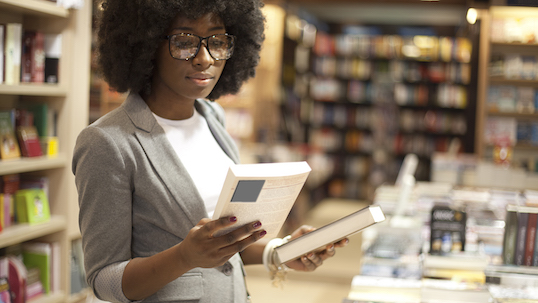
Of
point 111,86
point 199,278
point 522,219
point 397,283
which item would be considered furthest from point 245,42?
point 522,219

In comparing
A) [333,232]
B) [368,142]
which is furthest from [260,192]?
[368,142]

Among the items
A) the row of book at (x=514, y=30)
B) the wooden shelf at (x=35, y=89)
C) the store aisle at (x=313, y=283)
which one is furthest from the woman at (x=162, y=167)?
the row of book at (x=514, y=30)

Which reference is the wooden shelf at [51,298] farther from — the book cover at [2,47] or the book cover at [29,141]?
the book cover at [2,47]

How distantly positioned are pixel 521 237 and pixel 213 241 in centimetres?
135

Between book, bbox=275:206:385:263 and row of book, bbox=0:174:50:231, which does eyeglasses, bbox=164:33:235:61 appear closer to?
book, bbox=275:206:385:263

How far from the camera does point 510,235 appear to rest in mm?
1888

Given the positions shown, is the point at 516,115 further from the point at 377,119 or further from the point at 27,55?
the point at 27,55

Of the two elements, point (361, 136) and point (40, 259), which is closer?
point (40, 259)

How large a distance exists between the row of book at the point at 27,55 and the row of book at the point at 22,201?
0.52 m

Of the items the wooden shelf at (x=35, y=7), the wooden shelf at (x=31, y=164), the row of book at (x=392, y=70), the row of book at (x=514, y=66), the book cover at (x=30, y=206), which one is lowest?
the book cover at (x=30, y=206)

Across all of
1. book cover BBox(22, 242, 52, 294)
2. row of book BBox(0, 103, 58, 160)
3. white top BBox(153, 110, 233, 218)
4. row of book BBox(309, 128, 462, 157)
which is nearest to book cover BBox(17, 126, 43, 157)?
row of book BBox(0, 103, 58, 160)

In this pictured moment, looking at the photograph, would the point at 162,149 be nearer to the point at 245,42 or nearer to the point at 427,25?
the point at 245,42

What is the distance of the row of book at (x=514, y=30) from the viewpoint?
493 centimetres

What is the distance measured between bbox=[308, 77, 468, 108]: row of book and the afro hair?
23.3 feet
